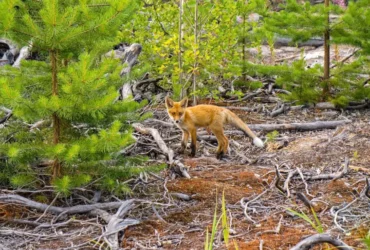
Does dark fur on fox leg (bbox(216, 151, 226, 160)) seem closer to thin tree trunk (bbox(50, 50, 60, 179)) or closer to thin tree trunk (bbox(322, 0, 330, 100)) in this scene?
thin tree trunk (bbox(50, 50, 60, 179))

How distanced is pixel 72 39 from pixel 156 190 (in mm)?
2215

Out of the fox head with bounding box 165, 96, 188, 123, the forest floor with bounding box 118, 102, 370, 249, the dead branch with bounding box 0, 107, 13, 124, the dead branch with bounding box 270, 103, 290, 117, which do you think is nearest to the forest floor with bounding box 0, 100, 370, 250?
the forest floor with bounding box 118, 102, 370, 249

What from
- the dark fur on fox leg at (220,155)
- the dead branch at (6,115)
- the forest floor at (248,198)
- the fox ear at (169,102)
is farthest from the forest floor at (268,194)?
the dead branch at (6,115)

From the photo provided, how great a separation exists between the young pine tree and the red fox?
235 centimetres

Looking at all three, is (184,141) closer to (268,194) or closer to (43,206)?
(268,194)

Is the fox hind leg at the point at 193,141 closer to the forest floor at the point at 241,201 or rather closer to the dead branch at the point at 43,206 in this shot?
the forest floor at the point at 241,201

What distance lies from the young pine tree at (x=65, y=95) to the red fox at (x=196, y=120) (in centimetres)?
235

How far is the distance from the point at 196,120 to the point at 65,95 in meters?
3.49

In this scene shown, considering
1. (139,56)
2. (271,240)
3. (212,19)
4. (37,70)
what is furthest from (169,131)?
(271,240)

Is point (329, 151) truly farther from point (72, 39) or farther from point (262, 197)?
point (72, 39)

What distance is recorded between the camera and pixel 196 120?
29.0 feet

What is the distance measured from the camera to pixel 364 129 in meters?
9.21

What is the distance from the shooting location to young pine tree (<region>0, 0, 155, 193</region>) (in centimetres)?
538

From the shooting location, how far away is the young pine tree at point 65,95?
212 inches
